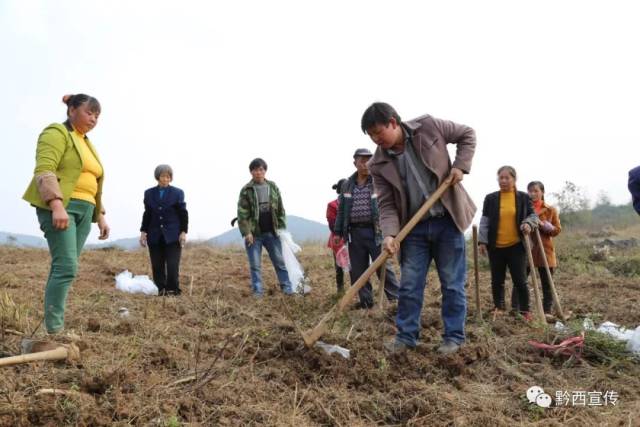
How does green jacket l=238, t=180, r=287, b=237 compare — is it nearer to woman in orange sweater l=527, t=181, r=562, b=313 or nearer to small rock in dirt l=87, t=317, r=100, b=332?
small rock in dirt l=87, t=317, r=100, b=332

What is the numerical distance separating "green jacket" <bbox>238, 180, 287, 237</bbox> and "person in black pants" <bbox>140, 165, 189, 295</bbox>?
666 mm

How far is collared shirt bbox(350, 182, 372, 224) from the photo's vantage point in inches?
215

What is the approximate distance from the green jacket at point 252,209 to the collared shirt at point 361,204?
123 centimetres

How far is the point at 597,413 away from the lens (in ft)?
8.93

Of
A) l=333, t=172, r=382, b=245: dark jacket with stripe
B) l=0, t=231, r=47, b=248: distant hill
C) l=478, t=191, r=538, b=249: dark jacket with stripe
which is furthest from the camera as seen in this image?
l=0, t=231, r=47, b=248: distant hill

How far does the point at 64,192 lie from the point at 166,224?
2686 mm

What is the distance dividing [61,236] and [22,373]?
98 centimetres

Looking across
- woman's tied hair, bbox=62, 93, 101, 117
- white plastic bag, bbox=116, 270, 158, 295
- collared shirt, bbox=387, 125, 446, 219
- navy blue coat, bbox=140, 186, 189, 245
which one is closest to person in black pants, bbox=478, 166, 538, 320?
collared shirt, bbox=387, 125, 446, 219

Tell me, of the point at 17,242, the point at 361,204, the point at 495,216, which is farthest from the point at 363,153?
the point at 17,242

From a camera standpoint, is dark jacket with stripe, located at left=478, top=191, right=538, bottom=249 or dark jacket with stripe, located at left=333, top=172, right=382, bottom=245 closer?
dark jacket with stripe, located at left=478, top=191, right=538, bottom=249

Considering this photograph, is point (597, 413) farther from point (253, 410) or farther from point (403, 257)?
point (253, 410)

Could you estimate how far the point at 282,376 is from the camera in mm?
3014

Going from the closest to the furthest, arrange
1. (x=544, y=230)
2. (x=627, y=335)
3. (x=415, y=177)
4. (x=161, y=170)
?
(x=415, y=177)
(x=627, y=335)
(x=544, y=230)
(x=161, y=170)

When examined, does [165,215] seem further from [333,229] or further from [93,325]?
[93,325]
